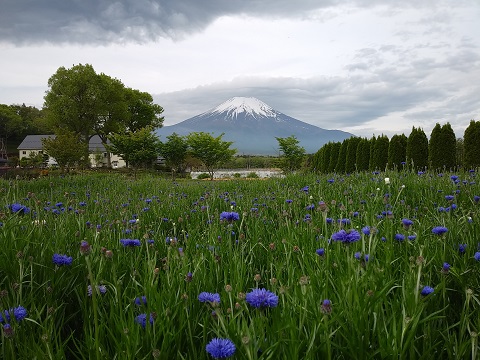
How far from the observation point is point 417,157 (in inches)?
625

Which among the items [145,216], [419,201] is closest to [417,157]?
[419,201]

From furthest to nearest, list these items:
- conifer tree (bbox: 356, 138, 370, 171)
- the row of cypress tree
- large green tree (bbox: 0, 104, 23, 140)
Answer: large green tree (bbox: 0, 104, 23, 140) < conifer tree (bbox: 356, 138, 370, 171) < the row of cypress tree

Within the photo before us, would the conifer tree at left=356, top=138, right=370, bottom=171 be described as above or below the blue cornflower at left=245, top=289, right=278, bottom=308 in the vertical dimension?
above

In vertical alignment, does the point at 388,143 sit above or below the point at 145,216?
above

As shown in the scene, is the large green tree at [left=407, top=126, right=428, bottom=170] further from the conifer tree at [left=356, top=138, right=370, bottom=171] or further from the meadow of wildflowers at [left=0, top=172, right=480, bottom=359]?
the meadow of wildflowers at [left=0, top=172, right=480, bottom=359]

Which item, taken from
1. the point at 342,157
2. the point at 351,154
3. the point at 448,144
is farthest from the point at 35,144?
the point at 448,144

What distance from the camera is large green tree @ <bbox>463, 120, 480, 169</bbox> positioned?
1398cm

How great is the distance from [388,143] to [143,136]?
28302 millimetres

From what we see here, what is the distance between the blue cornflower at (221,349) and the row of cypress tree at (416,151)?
1027cm

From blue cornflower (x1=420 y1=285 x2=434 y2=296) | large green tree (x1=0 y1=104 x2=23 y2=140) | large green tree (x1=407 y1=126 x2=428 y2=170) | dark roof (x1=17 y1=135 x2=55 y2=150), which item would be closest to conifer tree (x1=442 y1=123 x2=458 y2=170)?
large green tree (x1=407 y1=126 x2=428 y2=170)

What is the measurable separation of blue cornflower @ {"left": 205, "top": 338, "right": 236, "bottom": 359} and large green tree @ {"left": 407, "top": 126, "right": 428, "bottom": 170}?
16161 mm

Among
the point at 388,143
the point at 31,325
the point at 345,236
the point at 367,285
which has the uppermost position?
the point at 388,143

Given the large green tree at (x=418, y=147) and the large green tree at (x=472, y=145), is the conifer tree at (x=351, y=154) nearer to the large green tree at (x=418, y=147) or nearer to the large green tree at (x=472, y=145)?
the large green tree at (x=418, y=147)

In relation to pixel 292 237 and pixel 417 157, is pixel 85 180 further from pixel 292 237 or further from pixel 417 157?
pixel 417 157
